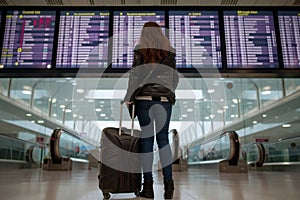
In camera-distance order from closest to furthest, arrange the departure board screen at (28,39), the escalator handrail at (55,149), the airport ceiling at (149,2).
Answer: the departure board screen at (28,39), the airport ceiling at (149,2), the escalator handrail at (55,149)

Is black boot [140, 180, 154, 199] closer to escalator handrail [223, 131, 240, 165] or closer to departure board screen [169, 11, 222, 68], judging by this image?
departure board screen [169, 11, 222, 68]

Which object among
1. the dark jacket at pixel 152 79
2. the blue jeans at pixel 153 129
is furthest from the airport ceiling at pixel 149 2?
the blue jeans at pixel 153 129

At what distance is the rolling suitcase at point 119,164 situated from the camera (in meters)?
1.93

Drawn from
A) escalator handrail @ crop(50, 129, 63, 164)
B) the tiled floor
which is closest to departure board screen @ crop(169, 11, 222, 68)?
the tiled floor

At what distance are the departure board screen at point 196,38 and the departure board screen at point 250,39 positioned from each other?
0.19 metres

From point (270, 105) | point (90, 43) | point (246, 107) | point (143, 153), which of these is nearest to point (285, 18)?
point (90, 43)

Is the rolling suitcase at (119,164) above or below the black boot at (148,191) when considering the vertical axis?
above

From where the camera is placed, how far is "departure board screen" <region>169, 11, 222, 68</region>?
14.5ft

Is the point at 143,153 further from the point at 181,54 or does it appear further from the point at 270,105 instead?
the point at 270,105

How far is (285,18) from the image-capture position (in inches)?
181

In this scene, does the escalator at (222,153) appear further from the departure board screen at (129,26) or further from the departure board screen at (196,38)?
the departure board screen at (129,26)

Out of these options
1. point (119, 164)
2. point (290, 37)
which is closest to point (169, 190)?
point (119, 164)

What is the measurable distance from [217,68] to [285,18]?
146cm

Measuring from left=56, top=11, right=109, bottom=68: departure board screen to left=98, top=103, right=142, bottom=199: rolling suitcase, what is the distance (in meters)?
2.53
